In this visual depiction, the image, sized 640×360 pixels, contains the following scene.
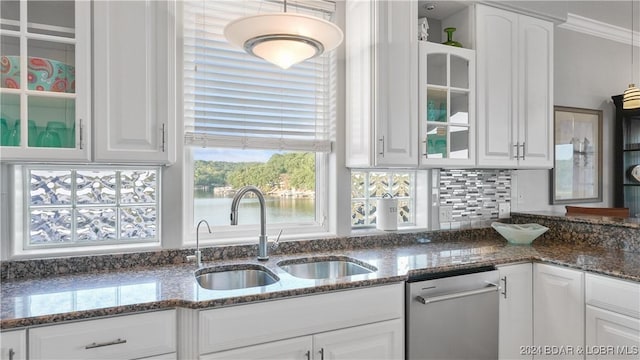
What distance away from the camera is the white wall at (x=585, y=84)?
10.2 ft

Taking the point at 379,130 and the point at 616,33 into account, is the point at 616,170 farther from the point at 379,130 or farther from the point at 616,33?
the point at 379,130

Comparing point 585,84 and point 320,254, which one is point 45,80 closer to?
point 320,254

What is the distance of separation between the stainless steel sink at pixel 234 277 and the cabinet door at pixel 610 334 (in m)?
1.59

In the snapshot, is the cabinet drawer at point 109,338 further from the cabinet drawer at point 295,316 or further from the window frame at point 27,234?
the window frame at point 27,234

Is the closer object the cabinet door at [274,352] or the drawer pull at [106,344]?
the drawer pull at [106,344]

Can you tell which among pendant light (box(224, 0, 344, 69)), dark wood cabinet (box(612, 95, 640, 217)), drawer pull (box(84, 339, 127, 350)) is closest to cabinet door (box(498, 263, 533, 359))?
pendant light (box(224, 0, 344, 69))

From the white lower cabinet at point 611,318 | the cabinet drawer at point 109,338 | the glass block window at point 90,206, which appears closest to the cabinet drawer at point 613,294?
the white lower cabinet at point 611,318

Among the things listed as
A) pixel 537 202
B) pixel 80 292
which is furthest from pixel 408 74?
pixel 80 292

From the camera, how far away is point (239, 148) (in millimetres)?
2223

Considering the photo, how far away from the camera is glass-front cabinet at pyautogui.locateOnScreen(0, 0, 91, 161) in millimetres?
1509

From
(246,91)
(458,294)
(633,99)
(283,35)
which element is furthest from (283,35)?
(633,99)

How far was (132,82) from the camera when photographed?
1689mm

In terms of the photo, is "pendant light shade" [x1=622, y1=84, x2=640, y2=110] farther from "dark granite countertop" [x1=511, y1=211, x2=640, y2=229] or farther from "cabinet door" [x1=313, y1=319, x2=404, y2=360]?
"cabinet door" [x1=313, y1=319, x2=404, y2=360]

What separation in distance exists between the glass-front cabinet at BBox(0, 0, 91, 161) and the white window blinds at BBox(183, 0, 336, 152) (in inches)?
22.3
